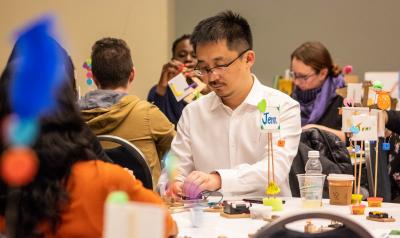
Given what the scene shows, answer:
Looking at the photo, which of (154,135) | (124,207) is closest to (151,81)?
(154,135)

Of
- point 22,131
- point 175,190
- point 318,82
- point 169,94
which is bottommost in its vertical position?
point 175,190

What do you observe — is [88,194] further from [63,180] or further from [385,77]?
[385,77]

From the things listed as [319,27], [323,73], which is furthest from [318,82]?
[319,27]

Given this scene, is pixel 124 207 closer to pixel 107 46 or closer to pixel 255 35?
pixel 107 46

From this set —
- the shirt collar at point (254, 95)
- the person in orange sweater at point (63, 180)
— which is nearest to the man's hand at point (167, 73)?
the shirt collar at point (254, 95)

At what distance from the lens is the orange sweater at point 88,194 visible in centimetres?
122

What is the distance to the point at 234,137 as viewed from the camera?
2.68 metres

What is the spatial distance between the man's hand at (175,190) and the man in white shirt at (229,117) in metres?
0.11

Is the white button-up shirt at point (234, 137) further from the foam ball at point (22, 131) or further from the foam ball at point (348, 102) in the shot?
the foam ball at point (22, 131)

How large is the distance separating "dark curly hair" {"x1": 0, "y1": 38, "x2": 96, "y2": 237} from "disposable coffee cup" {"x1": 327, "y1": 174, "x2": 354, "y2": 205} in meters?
1.28

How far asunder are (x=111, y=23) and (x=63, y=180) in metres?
4.14

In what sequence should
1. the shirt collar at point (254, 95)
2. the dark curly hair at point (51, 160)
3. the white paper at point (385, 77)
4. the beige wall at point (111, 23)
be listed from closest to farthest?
1. the dark curly hair at point (51, 160)
2. the shirt collar at point (254, 95)
3. the beige wall at point (111, 23)
4. the white paper at point (385, 77)

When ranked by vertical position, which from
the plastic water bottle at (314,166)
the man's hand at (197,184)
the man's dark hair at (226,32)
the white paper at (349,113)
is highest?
the man's dark hair at (226,32)

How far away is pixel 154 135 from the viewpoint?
3.21 meters
